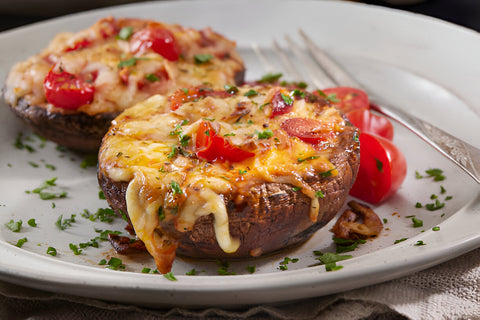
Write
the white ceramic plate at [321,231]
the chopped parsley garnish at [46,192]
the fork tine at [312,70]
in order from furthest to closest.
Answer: the fork tine at [312,70], the chopped parsley garnish at [46,192], the white ceramic plate at [321,231]

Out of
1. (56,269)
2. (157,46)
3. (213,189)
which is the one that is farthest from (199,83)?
(56,269)

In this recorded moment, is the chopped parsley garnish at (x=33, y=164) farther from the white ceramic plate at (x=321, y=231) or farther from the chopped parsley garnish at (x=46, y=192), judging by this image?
the chopped parsley garnish at (x=46, y=192)

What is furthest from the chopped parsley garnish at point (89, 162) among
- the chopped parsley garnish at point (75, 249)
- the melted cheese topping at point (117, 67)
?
the chopped parsley garnish at point (75, 249)

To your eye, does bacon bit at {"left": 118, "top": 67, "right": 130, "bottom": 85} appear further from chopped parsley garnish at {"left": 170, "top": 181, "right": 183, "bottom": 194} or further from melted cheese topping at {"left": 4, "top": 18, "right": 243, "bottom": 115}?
chopped parsley garnish at {"left": 170, "top": 181, "right": 183, "bottom": 194}

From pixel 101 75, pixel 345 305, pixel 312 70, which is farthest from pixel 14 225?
pixel 312 70

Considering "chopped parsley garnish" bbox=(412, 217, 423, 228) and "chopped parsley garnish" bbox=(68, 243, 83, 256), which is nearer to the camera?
"chopped parsley garnish" bbox=(68, 243, 83, 256)

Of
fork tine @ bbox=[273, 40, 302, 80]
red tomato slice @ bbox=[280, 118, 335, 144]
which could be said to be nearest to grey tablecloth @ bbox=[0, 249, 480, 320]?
red tomato slice @ bbox=[280, 118, 335, 144]

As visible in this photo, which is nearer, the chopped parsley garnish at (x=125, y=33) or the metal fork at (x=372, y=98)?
the metal fork at (x=372, y=98)
